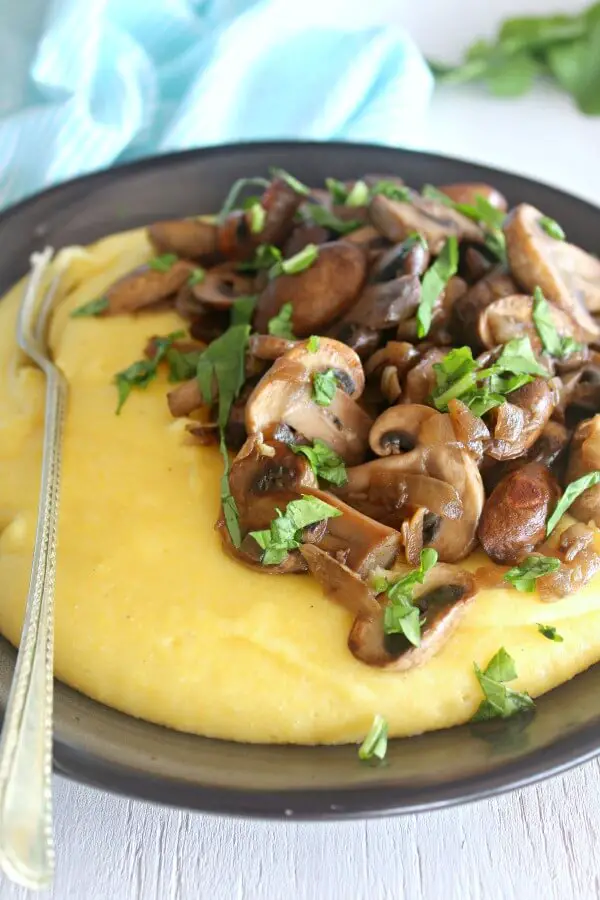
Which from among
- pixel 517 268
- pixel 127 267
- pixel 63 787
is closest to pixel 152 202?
pixel 127 267

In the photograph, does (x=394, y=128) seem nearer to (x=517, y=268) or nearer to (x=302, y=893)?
(x=517, y=268)

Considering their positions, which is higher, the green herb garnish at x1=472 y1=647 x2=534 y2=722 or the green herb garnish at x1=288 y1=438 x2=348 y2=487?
the green herb garnish at x1=288 y1=438 x2=348 y2=487

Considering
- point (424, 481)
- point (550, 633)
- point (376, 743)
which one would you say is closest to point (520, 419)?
point (424, 481)

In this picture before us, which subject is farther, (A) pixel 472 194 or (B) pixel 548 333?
(A) pixel 472 194

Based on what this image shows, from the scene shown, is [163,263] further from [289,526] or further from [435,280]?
[289,526]

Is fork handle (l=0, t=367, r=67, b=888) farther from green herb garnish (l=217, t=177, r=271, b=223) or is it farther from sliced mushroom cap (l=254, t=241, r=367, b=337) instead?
green herb garnish (l=217, t=177, r=271, b=223)

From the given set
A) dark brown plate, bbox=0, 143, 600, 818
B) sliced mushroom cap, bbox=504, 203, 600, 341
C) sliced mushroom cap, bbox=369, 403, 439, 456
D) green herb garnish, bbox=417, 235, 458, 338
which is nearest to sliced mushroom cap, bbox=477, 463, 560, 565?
sliced mushroom cap, bbox=369, 403, 439, 456

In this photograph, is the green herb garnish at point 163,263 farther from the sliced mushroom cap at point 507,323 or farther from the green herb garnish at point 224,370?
the sliced mushroom cap at point 507,323
